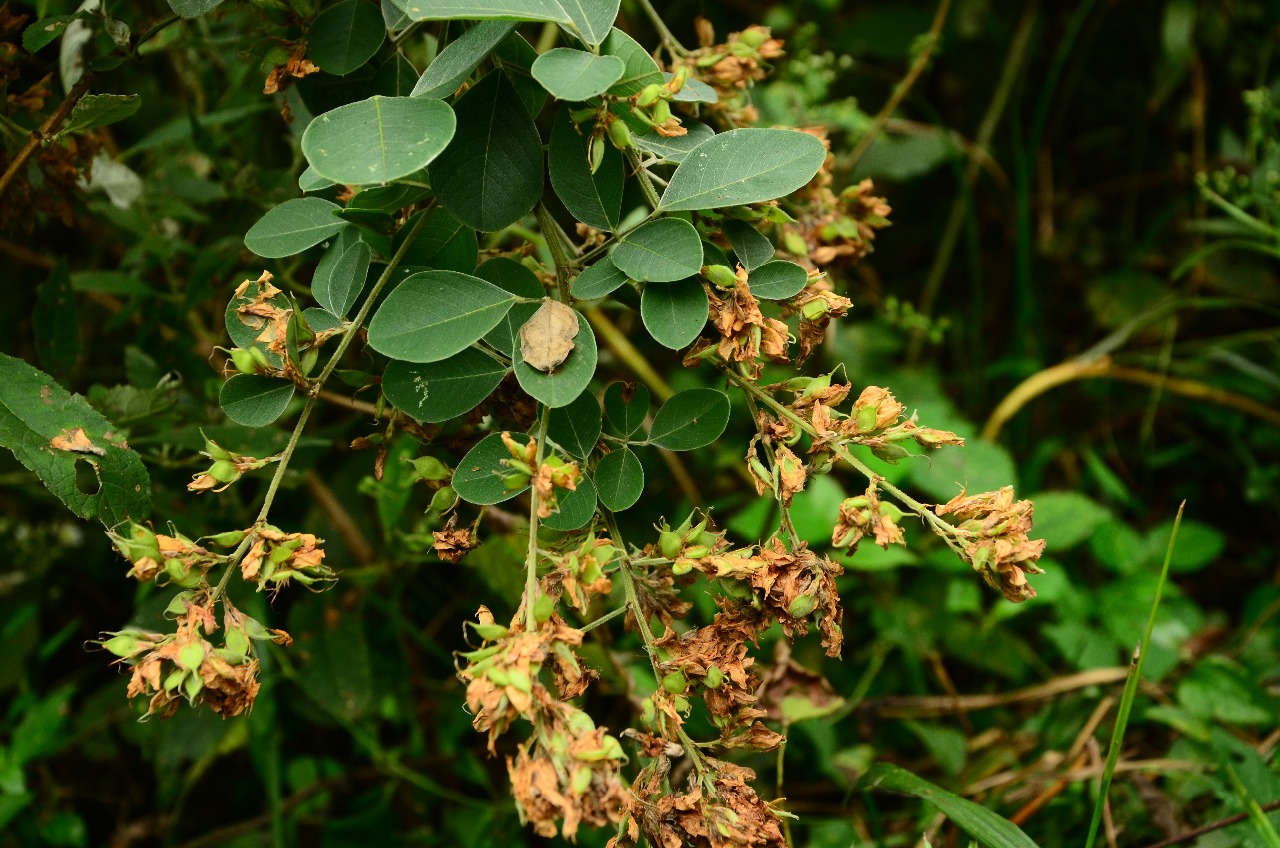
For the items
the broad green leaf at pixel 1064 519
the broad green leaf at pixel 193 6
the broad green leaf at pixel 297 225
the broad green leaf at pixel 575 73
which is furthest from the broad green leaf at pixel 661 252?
the broad green leaf at pixel 1064 519

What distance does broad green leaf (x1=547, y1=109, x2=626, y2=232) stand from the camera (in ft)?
2.54

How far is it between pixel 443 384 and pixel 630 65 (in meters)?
0.29

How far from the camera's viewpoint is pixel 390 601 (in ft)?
4.60

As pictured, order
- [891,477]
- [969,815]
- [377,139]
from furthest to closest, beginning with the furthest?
[891,477], [969,815], [377,139]

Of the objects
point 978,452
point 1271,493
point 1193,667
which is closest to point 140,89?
point 978,452

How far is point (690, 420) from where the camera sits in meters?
0.83

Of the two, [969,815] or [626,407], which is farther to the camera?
[969,815]

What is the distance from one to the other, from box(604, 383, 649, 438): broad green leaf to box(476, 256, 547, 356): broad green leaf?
0.32ft

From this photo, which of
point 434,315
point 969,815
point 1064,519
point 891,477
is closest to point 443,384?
point 434,315

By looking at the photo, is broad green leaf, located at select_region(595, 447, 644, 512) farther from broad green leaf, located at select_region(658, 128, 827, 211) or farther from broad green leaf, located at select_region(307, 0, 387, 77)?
broad green leaf, located at select_region(307, 0, 387, 77)

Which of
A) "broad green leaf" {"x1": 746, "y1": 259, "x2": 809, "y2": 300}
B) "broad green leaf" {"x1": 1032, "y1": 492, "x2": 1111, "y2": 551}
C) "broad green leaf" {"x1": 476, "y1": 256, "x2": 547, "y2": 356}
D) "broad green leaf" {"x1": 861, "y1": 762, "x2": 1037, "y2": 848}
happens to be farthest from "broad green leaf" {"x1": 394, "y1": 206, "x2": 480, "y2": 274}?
"broad green leaf" {"x1": 1032, "y1": 492, "x2": 1111, "y2": 551}

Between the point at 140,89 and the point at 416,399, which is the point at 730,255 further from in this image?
the point at 140,89

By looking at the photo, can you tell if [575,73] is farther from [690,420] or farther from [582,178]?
[690,420]

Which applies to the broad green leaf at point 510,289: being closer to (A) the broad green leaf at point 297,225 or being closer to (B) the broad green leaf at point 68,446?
(A) the broad green leaf at point 297,225
